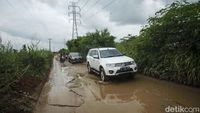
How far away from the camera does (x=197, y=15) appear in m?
9.98

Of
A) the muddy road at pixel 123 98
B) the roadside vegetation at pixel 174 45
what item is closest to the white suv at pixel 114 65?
the muddy road at pixel 123 98

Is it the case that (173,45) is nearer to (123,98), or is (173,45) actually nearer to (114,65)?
(114,65)

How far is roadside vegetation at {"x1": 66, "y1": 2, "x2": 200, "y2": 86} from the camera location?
10070 mm

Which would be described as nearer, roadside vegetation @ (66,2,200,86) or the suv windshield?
roadside vegetation @ (66,2,200,86)

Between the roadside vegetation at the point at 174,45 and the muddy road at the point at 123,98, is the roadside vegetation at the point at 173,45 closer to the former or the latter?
the roadside vegetation at the point at 174,45

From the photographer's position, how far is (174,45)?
1157 centimetres

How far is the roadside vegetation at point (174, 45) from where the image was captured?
10055mm

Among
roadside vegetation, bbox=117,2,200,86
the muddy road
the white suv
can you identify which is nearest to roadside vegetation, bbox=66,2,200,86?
roadside vegetation, bbox=117,2,200,86

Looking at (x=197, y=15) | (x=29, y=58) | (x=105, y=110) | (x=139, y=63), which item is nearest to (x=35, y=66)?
(x=29, y=58)

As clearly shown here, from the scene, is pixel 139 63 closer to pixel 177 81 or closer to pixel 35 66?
pixel 177 81

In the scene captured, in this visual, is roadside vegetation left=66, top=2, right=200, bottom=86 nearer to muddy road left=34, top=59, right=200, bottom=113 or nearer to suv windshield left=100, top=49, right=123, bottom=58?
muddy road left=34, top=59, right=200, bottom=113

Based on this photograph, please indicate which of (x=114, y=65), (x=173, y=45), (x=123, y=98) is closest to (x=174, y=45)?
(x=173, y=45)

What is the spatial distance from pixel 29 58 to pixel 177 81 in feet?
29.3

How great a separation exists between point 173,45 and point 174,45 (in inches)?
2.7
